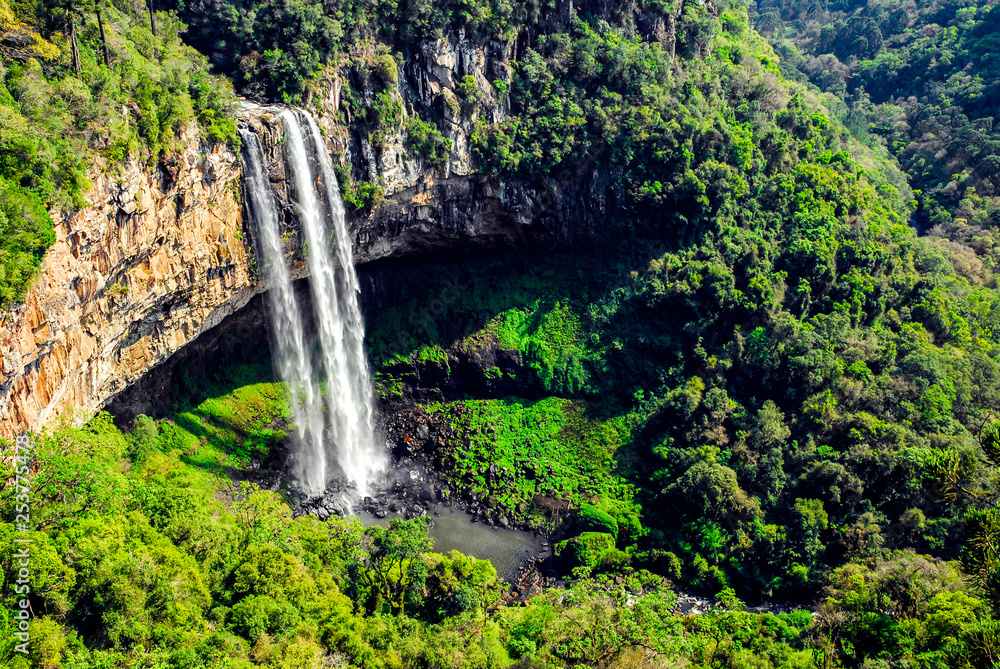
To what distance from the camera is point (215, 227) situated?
23.0 metres

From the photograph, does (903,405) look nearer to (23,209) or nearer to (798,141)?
(798,141)

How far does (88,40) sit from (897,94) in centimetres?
5234

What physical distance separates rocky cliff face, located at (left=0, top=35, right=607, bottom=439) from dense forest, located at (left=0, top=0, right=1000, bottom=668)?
68 centimetres

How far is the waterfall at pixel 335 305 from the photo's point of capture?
82.9 feet

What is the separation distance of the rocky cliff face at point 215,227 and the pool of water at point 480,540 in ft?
31.8

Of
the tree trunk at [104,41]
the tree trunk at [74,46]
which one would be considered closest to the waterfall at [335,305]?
the tree trunk at [104,41]

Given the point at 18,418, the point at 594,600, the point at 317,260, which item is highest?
the point at 317,260

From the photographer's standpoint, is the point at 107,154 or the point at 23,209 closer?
the point at 23,209

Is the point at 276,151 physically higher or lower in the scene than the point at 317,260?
higher

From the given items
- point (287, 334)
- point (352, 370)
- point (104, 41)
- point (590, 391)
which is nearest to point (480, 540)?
point (590, 391)

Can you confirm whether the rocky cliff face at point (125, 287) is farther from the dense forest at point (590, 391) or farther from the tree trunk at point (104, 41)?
the tree trunk at point (104, 41)

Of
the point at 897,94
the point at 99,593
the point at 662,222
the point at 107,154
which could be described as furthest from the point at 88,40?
the point at 897,94

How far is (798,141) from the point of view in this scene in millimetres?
36531

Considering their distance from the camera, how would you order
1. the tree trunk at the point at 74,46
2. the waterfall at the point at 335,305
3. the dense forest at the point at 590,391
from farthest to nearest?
the waterfall at the point at 335,305
the tree trunk at the point at 74,46
the dense forest at the point at 590,391
